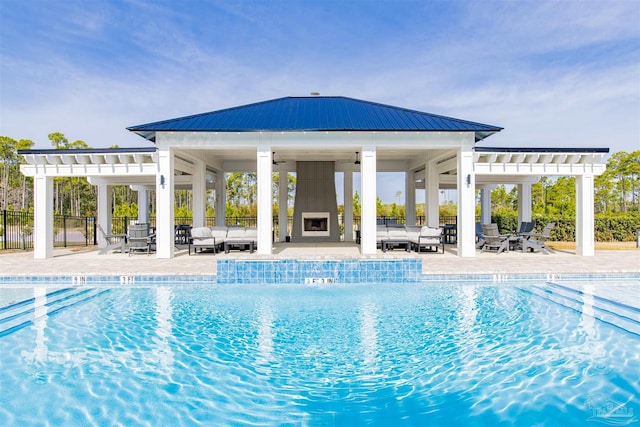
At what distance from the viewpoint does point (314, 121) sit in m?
11.8

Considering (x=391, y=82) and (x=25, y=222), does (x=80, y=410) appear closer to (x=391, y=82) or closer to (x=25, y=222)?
(x=25, y=222)

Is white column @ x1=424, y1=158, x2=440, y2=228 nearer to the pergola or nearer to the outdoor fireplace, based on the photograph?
the pergola

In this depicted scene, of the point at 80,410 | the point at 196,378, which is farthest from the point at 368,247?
the point at 80,410

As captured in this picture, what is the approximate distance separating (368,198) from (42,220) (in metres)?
10.4

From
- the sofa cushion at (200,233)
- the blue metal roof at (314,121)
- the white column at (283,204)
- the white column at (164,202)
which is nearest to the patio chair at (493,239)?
the blue metal roof at (314,121)

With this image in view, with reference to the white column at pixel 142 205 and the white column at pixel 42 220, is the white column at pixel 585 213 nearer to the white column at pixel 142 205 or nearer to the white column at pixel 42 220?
the white column at pixel 42 220

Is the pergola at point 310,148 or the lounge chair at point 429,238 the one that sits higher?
the pergola at point 310,148

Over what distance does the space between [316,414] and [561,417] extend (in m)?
2.09

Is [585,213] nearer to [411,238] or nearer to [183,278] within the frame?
[411,238]

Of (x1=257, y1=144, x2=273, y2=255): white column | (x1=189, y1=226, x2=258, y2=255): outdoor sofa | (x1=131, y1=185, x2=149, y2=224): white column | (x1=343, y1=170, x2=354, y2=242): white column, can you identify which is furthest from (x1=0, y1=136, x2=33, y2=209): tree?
(x1=257, y1=144, x2=273, y2=255): white column

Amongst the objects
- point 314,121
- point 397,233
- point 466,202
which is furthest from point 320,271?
point 466,202

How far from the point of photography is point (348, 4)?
16.0m

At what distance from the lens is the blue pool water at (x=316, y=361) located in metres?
3.24

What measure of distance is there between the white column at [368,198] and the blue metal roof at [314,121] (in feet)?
3.00
